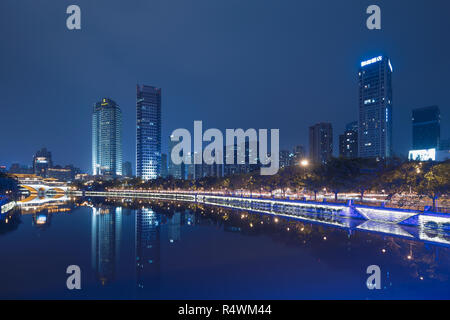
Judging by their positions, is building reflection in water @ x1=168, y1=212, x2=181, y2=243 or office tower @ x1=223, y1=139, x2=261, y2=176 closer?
building reflection in water @ x1=168, y1=212, x2=181, y2=243

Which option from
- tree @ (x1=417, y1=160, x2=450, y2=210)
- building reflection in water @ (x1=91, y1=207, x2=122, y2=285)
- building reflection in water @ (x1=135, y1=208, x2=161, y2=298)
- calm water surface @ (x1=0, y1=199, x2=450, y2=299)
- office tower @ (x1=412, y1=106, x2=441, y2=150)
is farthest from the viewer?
office tower @ (x1=412, y1=106, x2=441, y2=150)

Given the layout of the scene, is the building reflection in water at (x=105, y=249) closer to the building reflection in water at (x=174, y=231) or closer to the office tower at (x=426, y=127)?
the building reflection in water at (x=174, y=231)

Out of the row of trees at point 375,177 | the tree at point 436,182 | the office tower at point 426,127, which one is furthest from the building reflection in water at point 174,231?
the office tower at point 426,127

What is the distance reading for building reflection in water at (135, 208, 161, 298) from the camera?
12812 millimetres

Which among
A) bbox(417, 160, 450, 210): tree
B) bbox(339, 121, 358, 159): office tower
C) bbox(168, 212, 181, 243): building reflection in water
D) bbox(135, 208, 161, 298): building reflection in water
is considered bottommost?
bbox(168, 212, 181, 243): building reflection in water

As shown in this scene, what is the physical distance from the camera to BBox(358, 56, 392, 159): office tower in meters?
130

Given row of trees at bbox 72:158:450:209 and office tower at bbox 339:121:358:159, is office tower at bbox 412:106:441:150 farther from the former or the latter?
row of trees at bbox 72:158:450:209

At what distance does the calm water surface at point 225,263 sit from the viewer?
40.8 feet

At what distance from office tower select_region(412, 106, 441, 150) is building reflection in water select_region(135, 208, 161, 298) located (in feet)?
563

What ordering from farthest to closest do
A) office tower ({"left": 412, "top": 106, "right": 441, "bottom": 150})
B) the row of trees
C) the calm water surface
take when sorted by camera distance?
A: office tower ({"left": 412, "top": 106, "right": 441, "bottom": 150}), the row of trees, the calm water surface

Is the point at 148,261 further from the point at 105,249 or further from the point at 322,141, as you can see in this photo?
the point at 322,141

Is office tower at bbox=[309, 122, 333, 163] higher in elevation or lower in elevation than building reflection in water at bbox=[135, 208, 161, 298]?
higher

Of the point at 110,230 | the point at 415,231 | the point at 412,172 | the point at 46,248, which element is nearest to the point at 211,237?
the point at 110,230

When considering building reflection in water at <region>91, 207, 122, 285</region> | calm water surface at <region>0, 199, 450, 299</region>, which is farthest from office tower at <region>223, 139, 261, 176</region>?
calm water surface at <region>0, 199, 450, 299</region>
